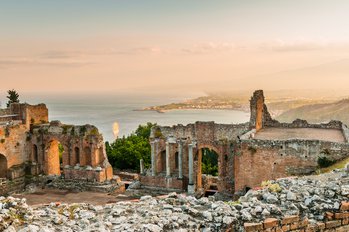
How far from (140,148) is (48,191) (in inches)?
504

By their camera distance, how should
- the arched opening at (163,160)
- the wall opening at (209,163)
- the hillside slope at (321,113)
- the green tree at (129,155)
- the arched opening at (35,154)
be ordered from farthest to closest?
the hillside slope at (321,113)
the green tree at (129,155)
the wall opening at (209,163)
the arched opening at (35,154)
the arched opening at (163,160)

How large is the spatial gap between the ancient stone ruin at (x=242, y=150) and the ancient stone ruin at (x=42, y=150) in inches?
197

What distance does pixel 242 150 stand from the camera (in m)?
21.8

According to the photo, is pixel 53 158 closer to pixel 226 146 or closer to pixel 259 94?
pixel 226 146

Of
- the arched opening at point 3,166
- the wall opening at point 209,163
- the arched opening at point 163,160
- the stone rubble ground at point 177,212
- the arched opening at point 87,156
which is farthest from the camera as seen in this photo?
the wall opening at point 209,163

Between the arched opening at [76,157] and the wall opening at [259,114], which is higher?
the wall opening at [259,114]

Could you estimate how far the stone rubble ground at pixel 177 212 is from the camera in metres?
7.06

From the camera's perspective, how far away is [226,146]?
24.8 m

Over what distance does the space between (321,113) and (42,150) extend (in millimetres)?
79050

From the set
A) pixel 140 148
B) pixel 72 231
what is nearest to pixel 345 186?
pixel 72 231

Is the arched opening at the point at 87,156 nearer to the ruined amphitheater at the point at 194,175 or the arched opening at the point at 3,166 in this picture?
the ruined amphitheater at the point at 194,175

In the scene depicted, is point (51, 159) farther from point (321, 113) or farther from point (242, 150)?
point (321, 113)

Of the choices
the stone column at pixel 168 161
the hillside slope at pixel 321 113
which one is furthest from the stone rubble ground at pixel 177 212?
the hillside slope at pixel 321 113

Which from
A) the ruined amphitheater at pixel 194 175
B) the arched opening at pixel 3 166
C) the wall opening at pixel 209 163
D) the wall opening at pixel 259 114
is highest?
the wall opening at pixel 259 114
